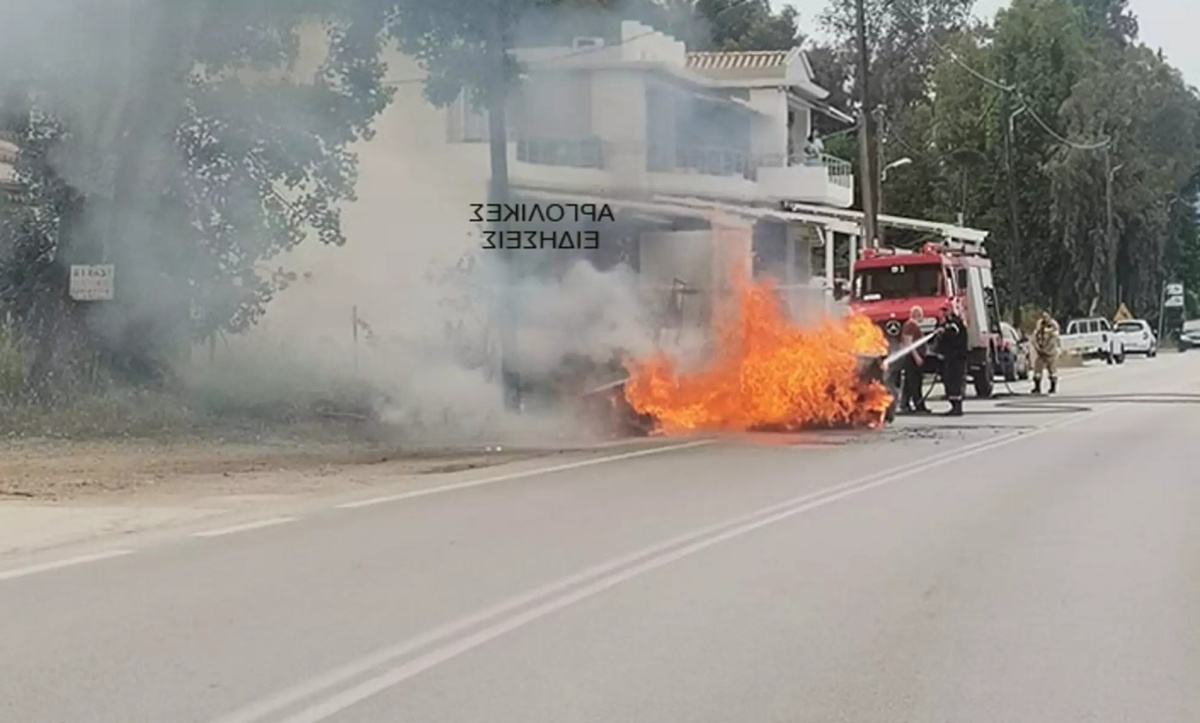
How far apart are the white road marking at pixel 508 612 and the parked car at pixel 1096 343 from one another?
45591mm

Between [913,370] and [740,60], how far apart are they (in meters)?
6.06

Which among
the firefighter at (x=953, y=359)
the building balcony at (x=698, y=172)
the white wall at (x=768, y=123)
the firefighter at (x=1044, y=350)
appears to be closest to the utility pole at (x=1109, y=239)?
the firefighter at (x=1044, y=350)

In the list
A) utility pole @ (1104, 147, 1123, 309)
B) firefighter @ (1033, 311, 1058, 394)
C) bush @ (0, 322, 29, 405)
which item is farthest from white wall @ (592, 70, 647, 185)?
utility pole @ (1104, 147, 1123, 309)

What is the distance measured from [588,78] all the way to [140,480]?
8.82 m

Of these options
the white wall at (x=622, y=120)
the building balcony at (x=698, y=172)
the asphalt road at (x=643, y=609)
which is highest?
the white wall at (x=622, y=120)

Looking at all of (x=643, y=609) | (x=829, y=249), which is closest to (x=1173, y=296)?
(x=829, y=249)

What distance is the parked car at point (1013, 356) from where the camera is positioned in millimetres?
34906

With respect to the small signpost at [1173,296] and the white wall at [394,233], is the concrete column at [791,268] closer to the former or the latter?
the white wall at [394,233]

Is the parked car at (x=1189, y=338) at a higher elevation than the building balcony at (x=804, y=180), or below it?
below

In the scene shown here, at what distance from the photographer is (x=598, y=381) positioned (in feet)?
72.5

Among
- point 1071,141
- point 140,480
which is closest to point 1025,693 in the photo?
point 140,480

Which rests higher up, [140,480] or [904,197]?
[904,197]

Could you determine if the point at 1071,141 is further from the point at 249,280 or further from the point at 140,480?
the point at 140,480

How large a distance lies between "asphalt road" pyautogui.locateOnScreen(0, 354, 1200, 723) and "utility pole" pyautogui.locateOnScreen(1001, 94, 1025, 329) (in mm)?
39135
